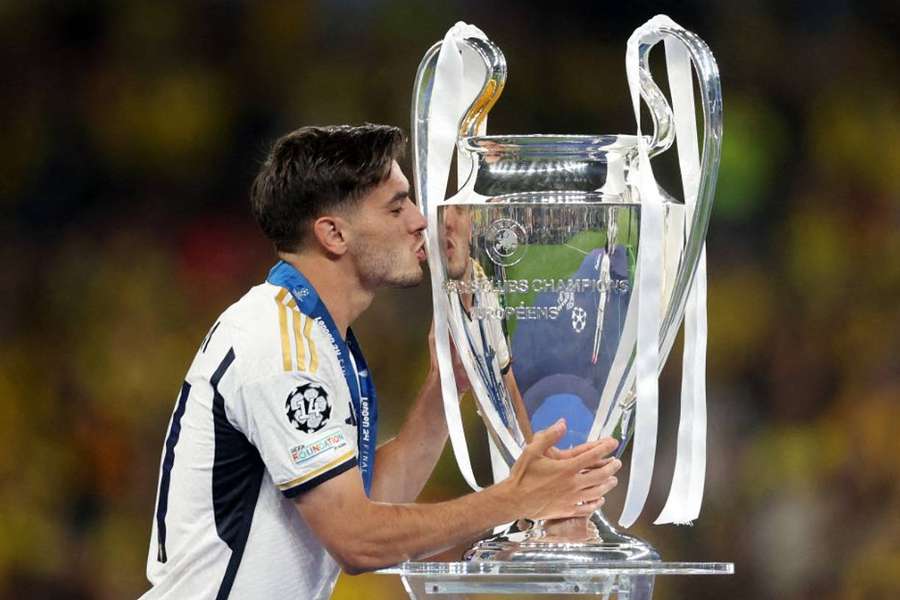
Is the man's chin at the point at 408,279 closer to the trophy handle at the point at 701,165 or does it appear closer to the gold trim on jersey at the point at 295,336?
the gold trim on jersey at the point at 295,336

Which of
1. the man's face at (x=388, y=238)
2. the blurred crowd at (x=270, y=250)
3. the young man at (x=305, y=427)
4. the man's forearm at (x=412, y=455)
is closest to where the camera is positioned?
the young man at (x=305, y=427)

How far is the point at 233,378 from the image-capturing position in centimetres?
154

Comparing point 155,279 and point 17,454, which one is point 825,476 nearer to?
point 155,279

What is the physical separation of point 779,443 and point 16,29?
69.7 inches

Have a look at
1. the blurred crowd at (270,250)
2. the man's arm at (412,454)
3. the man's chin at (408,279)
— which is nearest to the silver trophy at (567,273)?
the man's chin at (408,279)

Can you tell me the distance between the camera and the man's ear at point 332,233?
1625mm

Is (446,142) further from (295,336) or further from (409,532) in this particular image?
(409,532)

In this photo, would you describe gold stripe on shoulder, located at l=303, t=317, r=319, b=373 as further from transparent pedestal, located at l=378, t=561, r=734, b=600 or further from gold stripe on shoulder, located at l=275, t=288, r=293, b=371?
transparent pedestal, located at l=378, t=561, r=734, b=600

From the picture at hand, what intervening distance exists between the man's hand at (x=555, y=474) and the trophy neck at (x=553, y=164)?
244 mm

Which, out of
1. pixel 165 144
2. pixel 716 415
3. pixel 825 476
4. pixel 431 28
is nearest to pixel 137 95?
pixel 165 144

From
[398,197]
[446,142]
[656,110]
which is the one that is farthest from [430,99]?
[656,110]

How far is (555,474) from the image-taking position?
1.38 metres

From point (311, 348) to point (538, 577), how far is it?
1.23 ft

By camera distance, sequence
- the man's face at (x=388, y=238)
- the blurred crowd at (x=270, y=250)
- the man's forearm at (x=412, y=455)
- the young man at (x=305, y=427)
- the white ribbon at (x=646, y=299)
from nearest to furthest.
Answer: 1. the white ribbon at (x=646, y=299)
2. the young man at (x=305, y=427)
3. the man's face at (x=388, y=238)
4. the man's forearm at (x=412, y=455)
5. the blurred crowd at (x=270, y=250)
